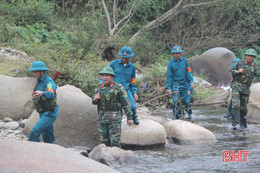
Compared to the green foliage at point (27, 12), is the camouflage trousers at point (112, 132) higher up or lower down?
lower down

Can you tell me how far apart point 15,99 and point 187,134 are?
11.7ft

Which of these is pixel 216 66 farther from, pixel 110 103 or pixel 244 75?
pixel 110 103

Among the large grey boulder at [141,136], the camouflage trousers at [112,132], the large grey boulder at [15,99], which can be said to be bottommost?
the large grey boulder at [141,136]

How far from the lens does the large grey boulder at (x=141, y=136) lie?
6.52 metres

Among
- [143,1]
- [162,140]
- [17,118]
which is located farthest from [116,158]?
[143,1]

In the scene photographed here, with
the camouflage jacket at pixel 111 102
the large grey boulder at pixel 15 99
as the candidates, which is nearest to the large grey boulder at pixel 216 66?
the large grey boulder at pixel 15 99

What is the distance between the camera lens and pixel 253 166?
5375 millimetres

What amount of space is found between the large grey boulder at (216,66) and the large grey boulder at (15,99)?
1113cm

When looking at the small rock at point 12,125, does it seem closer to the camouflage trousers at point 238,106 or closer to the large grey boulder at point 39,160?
the large grey boulder at point 39,160

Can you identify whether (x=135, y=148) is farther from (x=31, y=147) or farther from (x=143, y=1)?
(x=143, y=1)

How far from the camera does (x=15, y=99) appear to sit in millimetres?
7395

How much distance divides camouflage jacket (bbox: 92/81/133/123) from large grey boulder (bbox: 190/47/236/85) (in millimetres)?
11994

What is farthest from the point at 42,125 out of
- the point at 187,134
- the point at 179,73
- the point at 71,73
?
the point at 179,73

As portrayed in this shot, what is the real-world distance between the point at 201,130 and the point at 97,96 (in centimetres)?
266
